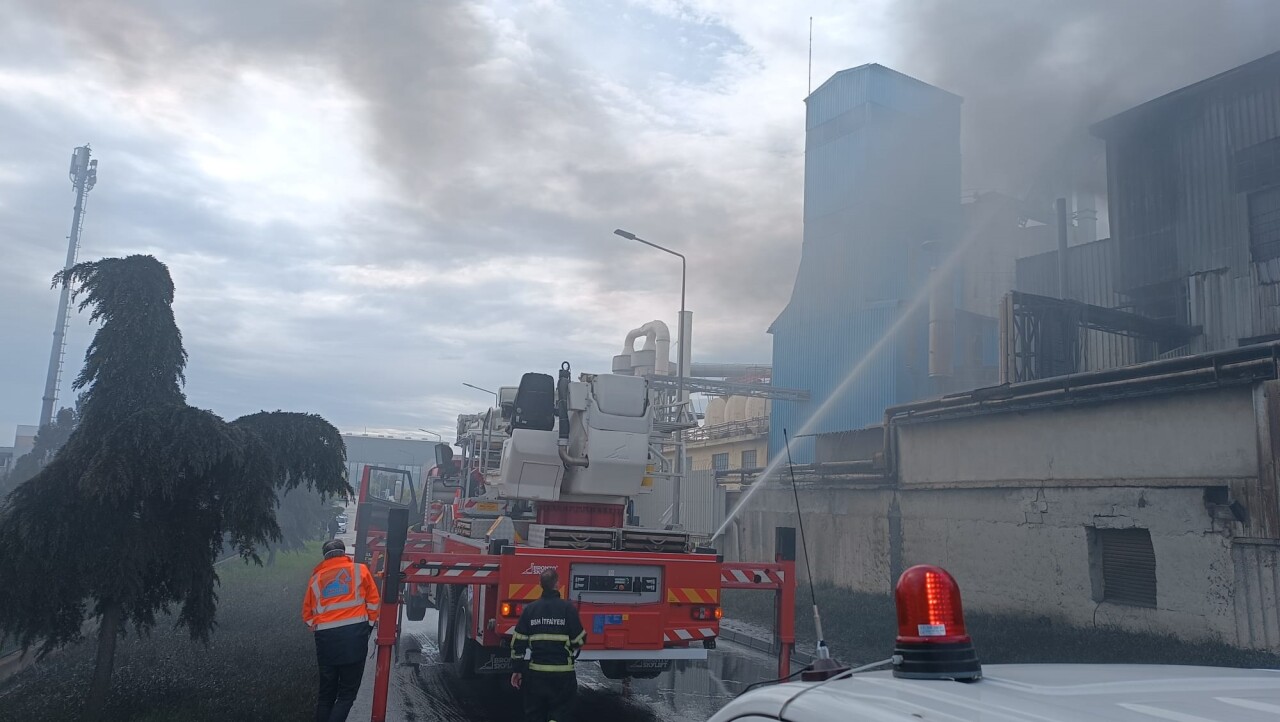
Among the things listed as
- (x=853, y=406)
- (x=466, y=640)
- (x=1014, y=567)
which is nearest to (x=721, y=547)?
(x=853, y=406)

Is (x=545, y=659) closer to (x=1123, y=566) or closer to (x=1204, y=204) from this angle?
(x=1123, y=566)

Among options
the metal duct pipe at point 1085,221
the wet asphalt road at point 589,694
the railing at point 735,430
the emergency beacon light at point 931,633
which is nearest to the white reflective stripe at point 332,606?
Answer: the wet asphalt road at point 589,694

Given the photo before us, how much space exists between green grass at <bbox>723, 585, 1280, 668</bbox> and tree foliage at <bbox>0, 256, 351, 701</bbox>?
6298 mm

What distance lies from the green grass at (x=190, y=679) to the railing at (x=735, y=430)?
2736 cm

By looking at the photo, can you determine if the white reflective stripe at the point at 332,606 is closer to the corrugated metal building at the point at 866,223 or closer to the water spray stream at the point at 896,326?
the water spray stream at the point at 896,326

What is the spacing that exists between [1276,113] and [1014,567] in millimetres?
11774

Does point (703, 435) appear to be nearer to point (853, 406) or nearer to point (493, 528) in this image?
point (853, 406)

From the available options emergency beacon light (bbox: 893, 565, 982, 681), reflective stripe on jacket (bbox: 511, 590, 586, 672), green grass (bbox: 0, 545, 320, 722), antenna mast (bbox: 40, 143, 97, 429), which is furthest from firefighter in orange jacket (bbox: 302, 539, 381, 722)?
antenna mast (bbox: 40, 143, 97, 429)

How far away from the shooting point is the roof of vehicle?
4.87ft

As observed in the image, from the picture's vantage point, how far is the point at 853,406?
105ft

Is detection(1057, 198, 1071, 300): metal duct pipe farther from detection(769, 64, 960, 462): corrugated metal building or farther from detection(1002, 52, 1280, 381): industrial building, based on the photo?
detection(769, 64, 960, 462): corrugated metal building

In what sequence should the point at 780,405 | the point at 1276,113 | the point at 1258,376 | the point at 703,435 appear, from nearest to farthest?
the point at 1258,376
the point at 1276,113
the point at 780,405
the point at 703,435

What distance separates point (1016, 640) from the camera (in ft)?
40.7

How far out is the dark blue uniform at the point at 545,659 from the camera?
271 inches
